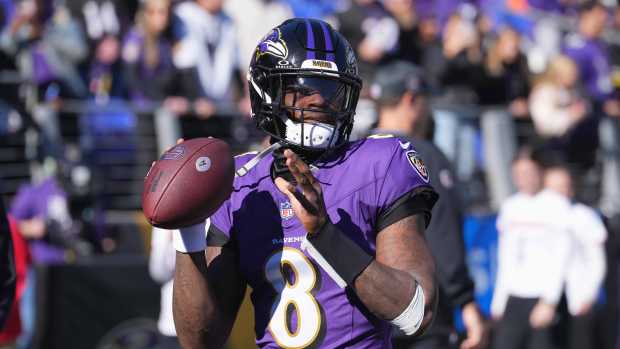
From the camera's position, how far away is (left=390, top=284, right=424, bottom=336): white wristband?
9.50 feet

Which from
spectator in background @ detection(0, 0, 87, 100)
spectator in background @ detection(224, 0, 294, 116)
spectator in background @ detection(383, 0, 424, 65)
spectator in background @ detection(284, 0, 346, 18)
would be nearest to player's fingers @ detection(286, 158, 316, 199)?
spectator in background @ detection(0, 0, 87, 100)

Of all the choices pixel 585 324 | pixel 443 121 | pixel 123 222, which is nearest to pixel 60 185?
pixel 123 222

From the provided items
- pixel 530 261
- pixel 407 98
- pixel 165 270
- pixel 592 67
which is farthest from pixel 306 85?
pixel 592 67

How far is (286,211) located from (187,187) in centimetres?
32

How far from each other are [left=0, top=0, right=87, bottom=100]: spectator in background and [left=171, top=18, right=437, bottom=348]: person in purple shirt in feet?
19.7

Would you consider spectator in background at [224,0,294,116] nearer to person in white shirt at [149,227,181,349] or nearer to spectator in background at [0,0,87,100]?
spectator in background at [0,0,87,100]

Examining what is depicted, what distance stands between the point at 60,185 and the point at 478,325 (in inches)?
183

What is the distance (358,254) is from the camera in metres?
2.82

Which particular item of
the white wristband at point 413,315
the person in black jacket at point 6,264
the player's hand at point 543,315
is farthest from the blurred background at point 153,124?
the white wristband at point 413,315

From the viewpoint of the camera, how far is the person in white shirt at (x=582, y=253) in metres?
7.93

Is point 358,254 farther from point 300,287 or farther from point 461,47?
point 461,47

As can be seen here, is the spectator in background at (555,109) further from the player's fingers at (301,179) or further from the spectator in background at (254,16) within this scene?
the player's fingers at (301,179)

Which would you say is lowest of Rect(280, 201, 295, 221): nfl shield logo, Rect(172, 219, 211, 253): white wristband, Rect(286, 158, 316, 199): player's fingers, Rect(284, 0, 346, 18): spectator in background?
Rect(284, 0, 346, 18): spectator in background

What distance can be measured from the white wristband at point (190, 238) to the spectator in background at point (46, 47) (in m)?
6.14
